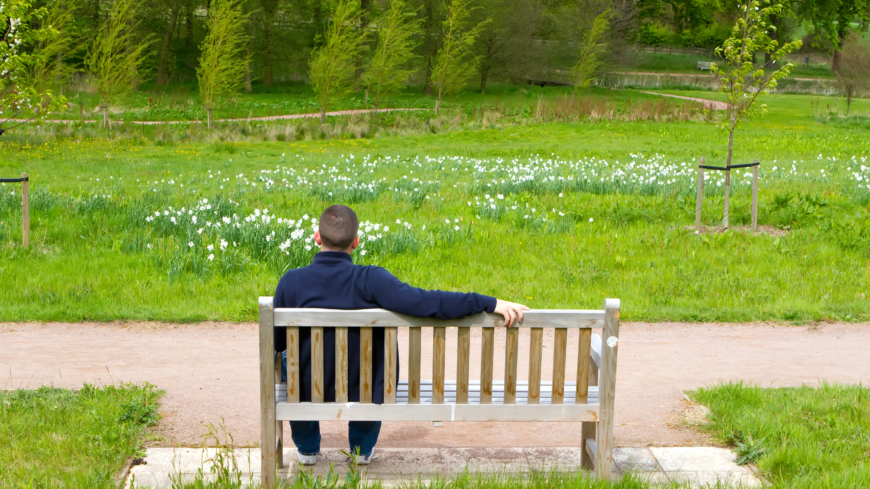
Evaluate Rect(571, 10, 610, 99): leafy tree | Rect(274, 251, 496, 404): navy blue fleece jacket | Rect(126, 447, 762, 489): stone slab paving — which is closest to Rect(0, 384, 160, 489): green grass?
Rect(126, 447, 762, 489): stone slab paving

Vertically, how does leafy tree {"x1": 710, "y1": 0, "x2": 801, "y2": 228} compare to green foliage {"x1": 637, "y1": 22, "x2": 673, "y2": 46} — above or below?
below

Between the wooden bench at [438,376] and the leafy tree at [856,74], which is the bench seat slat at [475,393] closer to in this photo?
the wooden bench at [438,376]

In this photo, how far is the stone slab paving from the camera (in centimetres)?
366

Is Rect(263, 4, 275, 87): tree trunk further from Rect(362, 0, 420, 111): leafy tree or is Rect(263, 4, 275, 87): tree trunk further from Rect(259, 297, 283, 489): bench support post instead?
Rect(259, 297, 283, 489): bench support post

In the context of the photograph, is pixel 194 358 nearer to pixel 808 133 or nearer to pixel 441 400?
pixel 441 400

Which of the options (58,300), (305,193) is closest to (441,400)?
(58,300)

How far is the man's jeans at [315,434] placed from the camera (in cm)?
377

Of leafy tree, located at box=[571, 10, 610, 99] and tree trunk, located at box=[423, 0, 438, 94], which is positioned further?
tree trunk, located at box=[423, 0, 438, 94]

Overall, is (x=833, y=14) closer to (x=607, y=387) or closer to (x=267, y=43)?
(x=267, y=43)

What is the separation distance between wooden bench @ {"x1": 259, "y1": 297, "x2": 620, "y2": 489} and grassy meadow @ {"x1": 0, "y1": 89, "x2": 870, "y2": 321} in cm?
364

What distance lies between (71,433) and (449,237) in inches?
217

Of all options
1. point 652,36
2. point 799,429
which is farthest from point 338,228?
point 652,36

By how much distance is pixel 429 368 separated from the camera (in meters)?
5.72

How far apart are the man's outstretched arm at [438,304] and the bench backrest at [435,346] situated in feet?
0.13
